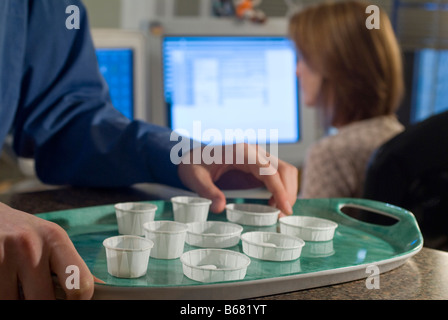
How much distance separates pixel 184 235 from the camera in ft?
1.47

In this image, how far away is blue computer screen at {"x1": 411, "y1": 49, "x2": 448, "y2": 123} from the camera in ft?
8.13

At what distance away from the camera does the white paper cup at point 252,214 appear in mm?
535

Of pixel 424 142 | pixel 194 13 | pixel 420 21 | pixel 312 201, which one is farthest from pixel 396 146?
pixel 420 21

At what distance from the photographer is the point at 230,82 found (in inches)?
54.5

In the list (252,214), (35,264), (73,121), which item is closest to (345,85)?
(73,121)

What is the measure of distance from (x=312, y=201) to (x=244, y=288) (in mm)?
273

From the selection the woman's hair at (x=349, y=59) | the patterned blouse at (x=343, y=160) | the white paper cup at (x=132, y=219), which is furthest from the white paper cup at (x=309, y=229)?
the woman's hair at (x=349, y=59)

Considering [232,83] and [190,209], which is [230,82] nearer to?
[232,83]

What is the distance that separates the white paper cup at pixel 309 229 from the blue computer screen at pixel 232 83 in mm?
819

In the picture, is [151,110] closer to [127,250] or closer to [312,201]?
[312,201]

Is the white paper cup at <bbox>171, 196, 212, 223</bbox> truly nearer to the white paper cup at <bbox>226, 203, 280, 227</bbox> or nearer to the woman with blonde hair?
the white paper cup at <bbox>226, 203, 280, 227</bbox>

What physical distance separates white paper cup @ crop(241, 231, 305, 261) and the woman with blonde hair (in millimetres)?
839

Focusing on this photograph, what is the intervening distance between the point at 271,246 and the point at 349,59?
101 centimetres

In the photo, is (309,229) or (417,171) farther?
(417,171)
